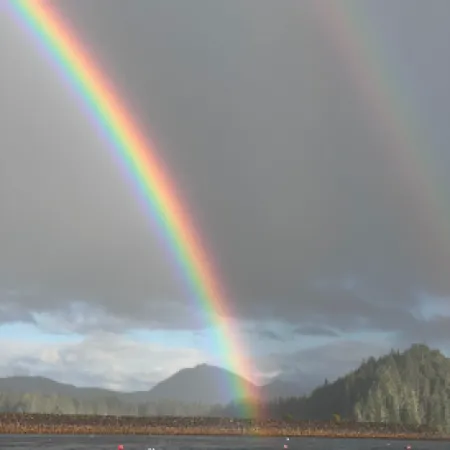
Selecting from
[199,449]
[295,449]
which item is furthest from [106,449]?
[295,449]

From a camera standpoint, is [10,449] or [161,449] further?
[161,449]

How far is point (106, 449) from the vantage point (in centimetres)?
11362

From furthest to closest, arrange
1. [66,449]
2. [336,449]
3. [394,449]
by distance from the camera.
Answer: [394,449]
[336,449]
[66,449]

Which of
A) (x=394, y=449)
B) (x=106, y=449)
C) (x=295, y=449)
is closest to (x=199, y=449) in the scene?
(x=106, y=449)

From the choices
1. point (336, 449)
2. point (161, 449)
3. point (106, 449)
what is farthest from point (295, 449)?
point (106, 449)

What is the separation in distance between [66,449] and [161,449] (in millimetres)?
16773

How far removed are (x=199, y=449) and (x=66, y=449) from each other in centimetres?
2157

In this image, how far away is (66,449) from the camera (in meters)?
110

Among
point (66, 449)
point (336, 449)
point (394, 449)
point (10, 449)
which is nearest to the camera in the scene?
point (10, 449)

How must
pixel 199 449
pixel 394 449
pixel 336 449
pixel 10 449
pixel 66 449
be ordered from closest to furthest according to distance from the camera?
pixel 10 449
pixel 66 449
pixel 199 449
pixel 336 449
pixel 394 449

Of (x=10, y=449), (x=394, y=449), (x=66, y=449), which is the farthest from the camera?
(x=394, y=449)

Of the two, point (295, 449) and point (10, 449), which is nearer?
point (10, 449)

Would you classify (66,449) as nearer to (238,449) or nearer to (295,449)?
(238,449)

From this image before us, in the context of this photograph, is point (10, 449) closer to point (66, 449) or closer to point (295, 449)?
point (66, 449)
